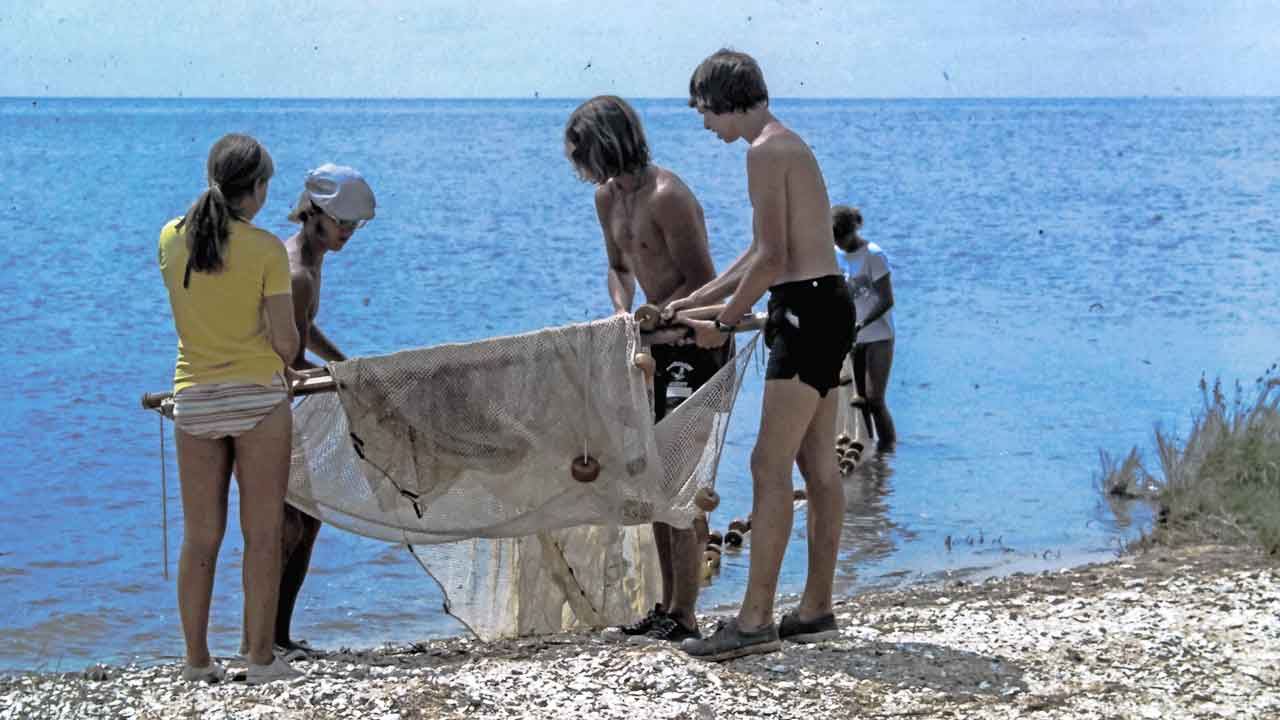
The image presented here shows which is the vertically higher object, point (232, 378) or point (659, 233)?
point (659, 233)

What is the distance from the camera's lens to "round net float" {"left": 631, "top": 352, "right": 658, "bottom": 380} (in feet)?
17.7

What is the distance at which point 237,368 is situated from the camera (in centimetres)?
477

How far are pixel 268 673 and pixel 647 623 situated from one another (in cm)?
138

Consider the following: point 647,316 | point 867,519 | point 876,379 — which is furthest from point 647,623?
point 876,379

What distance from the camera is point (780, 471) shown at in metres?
5.14

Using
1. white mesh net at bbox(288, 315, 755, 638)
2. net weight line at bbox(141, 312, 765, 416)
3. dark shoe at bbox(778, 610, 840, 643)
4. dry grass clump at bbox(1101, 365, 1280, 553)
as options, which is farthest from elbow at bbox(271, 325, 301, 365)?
dry grass clump at bbox(1101, 365, 1280, 553)

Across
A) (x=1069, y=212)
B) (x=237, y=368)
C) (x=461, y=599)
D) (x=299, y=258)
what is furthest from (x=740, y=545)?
(x=1069, y=212)

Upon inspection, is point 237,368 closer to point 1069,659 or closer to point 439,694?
point 439,694

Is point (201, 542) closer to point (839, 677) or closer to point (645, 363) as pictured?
point (645, 363)

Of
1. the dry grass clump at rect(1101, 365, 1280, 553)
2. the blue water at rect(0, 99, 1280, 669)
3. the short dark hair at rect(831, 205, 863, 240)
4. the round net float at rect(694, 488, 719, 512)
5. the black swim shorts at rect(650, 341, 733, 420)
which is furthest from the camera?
the short dark hair at rect(831, 205, 863, 240)

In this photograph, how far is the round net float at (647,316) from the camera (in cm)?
537

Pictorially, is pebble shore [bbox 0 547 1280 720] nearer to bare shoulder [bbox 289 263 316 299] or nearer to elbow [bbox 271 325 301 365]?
elbow [bbox 271 325 301 365]

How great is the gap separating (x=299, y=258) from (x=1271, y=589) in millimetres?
4027

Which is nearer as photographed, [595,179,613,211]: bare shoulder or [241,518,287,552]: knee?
[241,518,287,552]: knee
